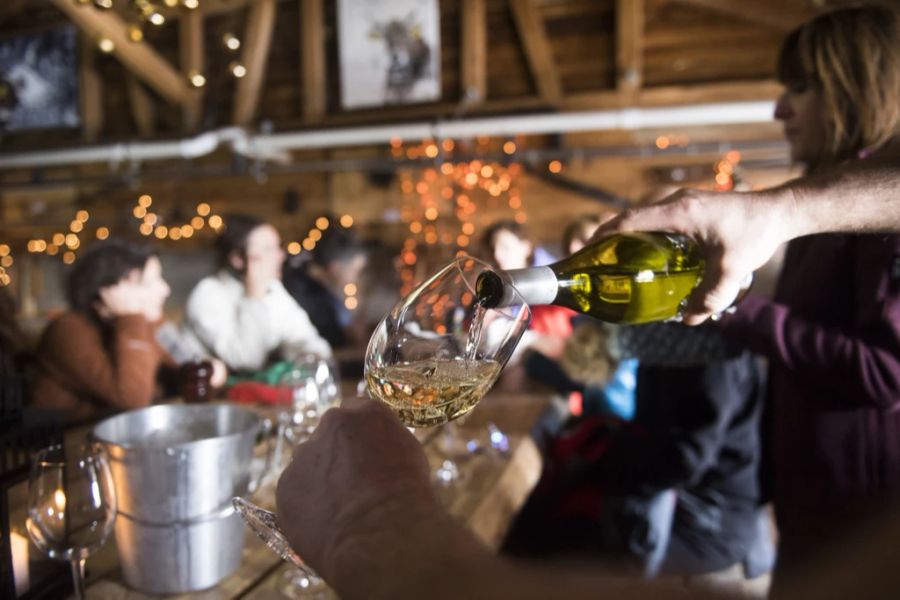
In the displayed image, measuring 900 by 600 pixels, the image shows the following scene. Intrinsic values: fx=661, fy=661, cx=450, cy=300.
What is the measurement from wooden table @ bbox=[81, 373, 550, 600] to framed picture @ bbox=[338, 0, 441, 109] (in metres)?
3.33

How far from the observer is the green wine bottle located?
2.79 feet

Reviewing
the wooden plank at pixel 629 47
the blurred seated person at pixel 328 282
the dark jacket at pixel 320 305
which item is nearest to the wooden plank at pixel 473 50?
the wooden plank at pixel 629 47

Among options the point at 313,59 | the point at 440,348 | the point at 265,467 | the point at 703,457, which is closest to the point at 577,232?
the point at 703,457

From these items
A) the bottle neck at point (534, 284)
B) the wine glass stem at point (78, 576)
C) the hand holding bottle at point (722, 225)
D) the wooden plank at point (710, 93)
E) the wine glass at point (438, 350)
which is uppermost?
the wooden plank at point (710, 93)

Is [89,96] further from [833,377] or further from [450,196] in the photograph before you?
[833,377]

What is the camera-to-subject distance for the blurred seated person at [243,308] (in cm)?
297

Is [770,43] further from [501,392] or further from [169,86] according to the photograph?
[169,86]

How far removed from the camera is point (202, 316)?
9.75 ft

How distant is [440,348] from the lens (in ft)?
2.43

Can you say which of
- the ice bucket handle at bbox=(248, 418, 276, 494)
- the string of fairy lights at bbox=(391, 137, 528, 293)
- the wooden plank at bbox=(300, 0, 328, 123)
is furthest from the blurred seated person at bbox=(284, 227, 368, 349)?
the ice bucket handle at bbox=(248, 418, 276, 494)

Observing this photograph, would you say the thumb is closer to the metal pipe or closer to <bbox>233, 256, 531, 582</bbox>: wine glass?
<bbox>233, 256, 531, 582</bbox>: wine glass

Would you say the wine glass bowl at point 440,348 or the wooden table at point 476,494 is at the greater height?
the wine glass bowl at point 440,348

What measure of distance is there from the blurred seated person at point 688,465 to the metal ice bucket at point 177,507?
126 centimetres

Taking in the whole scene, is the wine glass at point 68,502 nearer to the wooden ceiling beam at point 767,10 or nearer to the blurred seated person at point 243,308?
the blurred seated person at point 243,308
